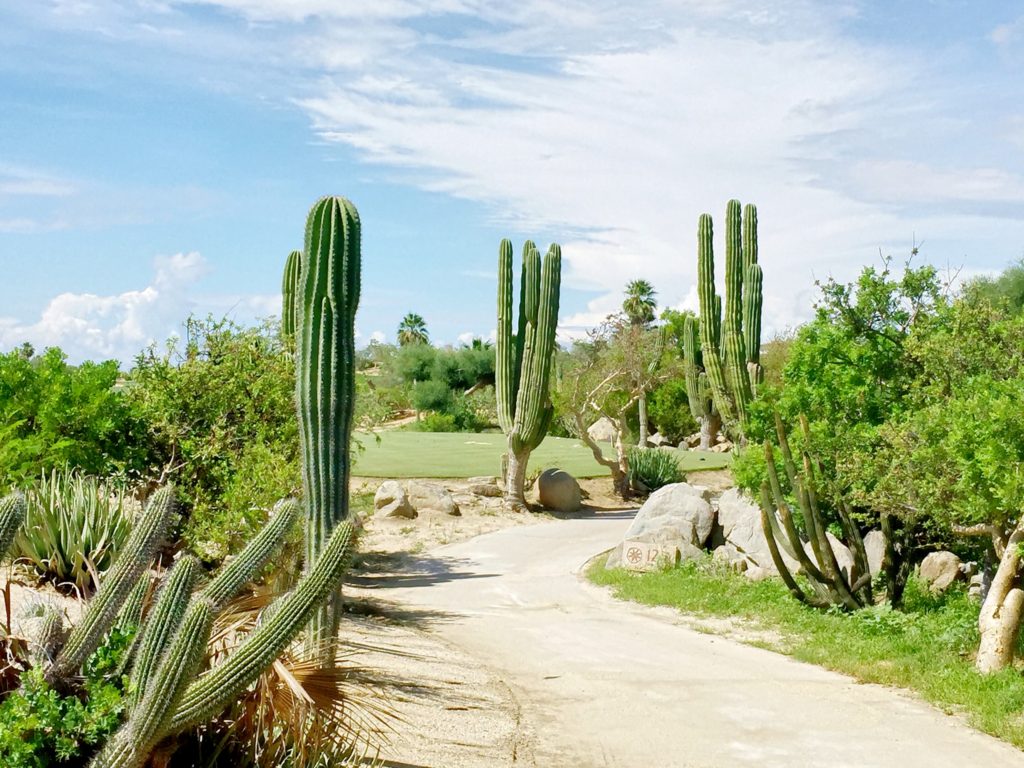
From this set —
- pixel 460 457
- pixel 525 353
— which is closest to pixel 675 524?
pixel 525 353

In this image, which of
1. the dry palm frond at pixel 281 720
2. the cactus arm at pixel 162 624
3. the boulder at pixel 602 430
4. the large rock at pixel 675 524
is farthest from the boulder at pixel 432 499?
the cactus arm at pixel 162 624

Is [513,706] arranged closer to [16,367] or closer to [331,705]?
[331,705]

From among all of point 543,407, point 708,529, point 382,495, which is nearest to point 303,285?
point 708,529

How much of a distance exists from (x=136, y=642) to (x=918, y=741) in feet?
19.4

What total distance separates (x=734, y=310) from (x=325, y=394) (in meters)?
20.0

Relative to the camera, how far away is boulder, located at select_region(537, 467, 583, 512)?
24688mm

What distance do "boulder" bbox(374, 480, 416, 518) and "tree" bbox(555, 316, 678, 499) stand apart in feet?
19.9

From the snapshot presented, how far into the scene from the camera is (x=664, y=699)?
8.92 meters

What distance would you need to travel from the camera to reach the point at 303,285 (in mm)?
7879

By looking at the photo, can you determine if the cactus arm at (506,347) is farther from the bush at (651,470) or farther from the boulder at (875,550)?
the boulder at (875,550)

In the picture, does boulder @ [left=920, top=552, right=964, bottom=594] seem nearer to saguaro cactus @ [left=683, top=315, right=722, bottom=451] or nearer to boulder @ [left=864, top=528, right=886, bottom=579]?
boulder @ [left=864, top=528, right=886, bottom=579]

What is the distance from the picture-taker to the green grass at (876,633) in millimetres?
8859

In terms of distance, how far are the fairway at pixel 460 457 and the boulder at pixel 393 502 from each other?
14.2 ft

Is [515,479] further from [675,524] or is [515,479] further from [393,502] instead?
[675,524]
